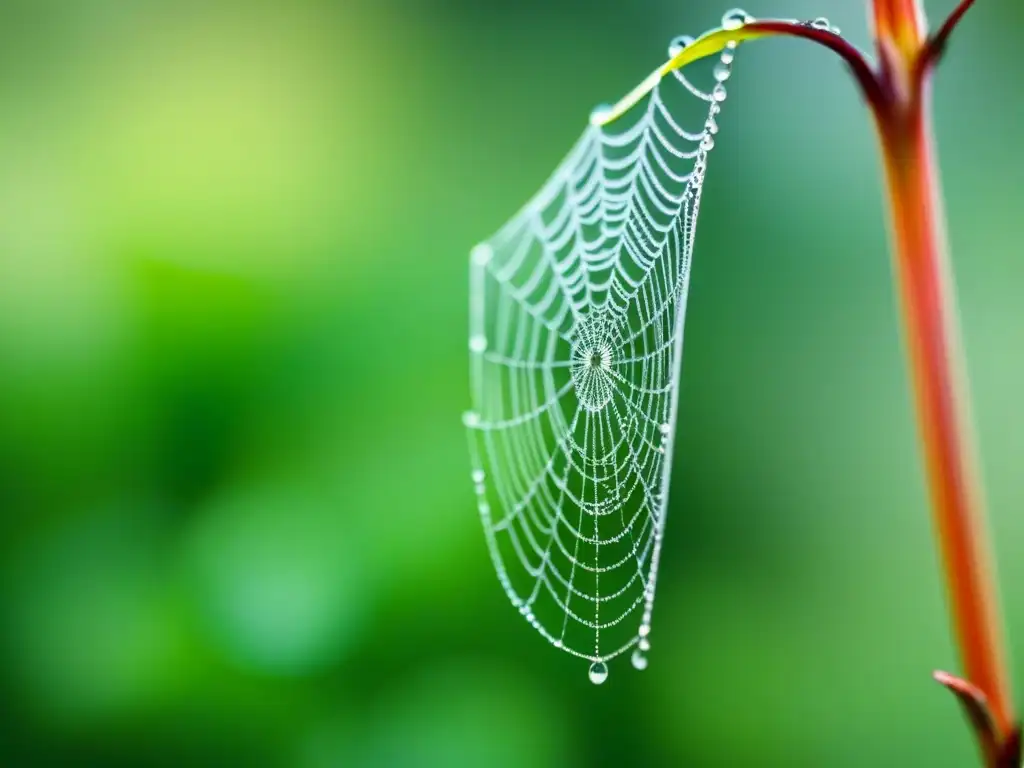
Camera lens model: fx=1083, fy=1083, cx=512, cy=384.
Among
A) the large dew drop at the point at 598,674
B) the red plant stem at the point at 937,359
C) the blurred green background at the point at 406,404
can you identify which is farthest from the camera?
the blurred green background at the point at 406,404

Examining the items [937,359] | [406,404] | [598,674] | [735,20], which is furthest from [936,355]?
[406,404]

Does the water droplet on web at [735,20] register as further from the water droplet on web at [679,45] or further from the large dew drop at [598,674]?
the large dew drop at [598,674]

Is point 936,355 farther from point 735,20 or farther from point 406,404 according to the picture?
point 406,404

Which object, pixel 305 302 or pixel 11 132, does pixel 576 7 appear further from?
pixel 11 132

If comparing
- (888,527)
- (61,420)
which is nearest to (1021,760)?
(888,527)

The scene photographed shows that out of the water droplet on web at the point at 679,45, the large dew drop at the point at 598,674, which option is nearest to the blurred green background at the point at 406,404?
the large dew drop at the point at 598,674

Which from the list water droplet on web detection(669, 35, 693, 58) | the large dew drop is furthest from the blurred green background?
water droplet on web detection(669, 35, 693, 58)
